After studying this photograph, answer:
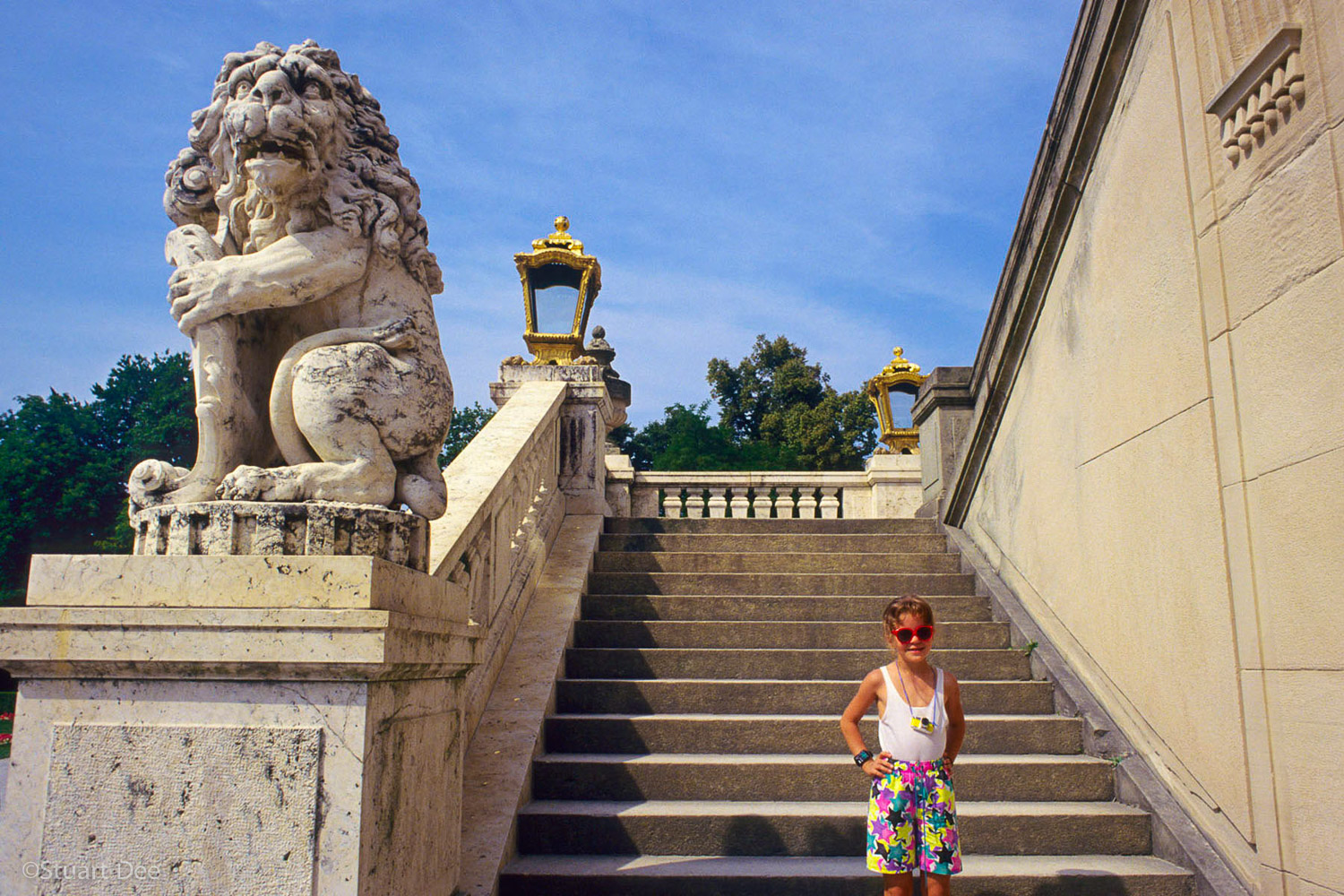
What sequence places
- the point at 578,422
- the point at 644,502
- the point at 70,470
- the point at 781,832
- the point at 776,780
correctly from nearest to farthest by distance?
the point at 781,832 → the point at 776,780 → the point at 578,422 → the point at 644,502 → the point at 70,470

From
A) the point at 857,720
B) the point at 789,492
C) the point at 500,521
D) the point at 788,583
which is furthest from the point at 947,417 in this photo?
the point at 857,720

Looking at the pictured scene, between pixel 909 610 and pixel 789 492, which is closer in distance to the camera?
pixel 909 610

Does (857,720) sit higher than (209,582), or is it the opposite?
(209,582)

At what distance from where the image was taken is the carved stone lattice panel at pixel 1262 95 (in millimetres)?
3133

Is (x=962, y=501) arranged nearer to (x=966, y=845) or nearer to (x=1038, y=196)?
(x=1038, y=196)

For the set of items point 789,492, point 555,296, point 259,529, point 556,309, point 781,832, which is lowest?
point 781,832

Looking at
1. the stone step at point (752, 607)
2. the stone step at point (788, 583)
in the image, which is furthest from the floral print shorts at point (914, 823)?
the stone step at point (788, 583)

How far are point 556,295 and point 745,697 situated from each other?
459 centimetres

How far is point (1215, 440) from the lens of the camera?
11.8ft

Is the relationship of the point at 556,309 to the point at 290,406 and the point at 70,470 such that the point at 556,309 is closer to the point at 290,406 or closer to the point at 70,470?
the point at 290,406

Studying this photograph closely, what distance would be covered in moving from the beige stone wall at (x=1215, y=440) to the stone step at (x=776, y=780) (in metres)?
0.42

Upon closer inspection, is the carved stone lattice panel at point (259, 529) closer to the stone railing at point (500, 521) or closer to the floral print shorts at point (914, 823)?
the stone railing at point (500, 521)

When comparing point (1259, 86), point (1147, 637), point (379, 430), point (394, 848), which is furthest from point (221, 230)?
point (1147, 637)

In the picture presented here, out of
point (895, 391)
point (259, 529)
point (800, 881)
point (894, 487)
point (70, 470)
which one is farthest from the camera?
point (70, 470)
